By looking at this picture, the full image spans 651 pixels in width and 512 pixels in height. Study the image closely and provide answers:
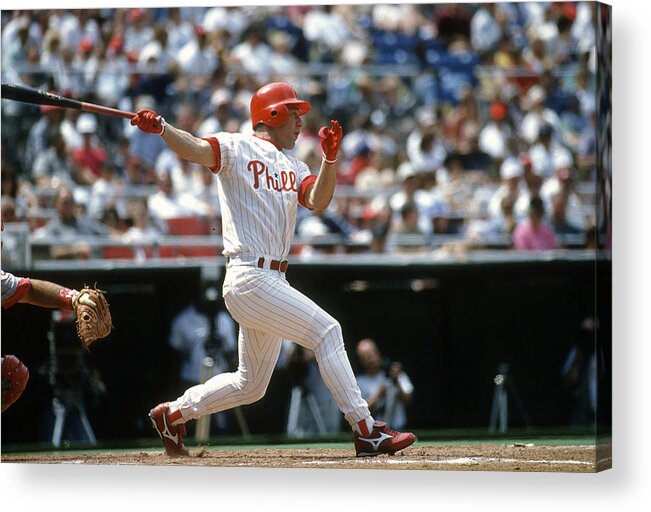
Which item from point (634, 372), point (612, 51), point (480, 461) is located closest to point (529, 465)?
point (480, 461)

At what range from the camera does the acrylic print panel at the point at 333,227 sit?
7914mm

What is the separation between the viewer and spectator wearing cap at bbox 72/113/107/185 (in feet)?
28.0

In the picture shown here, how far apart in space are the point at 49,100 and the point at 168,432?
1.79 metres

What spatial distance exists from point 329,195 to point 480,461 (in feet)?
5.26

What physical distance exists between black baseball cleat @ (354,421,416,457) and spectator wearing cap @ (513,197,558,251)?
190 centimetres

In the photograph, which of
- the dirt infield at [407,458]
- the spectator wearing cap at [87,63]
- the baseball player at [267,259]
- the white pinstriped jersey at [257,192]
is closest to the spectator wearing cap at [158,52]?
the spectator wearing cap at [87,63]

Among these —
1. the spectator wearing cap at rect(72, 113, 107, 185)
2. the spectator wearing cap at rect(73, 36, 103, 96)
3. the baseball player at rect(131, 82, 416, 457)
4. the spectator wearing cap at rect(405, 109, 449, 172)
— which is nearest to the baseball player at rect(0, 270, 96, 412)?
the baseball player at rect(131, 82, 416, 457)

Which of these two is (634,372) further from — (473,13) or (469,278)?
(473,13)

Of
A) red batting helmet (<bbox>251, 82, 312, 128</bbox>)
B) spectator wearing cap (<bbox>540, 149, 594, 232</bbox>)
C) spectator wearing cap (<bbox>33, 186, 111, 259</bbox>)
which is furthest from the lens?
spectator wearing cap (<bbox>33, 186, 111, 259</bbox>)

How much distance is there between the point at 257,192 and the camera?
22.5 ft

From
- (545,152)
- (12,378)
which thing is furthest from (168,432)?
(545,152)

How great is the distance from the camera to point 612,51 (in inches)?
281

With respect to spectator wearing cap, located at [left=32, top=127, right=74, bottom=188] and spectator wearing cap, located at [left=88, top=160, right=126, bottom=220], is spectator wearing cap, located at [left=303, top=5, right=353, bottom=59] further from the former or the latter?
spectator wearing cap, located at [left=32, top=127, right=74, bottom=188]

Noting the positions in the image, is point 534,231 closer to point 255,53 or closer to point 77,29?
point 255,53
